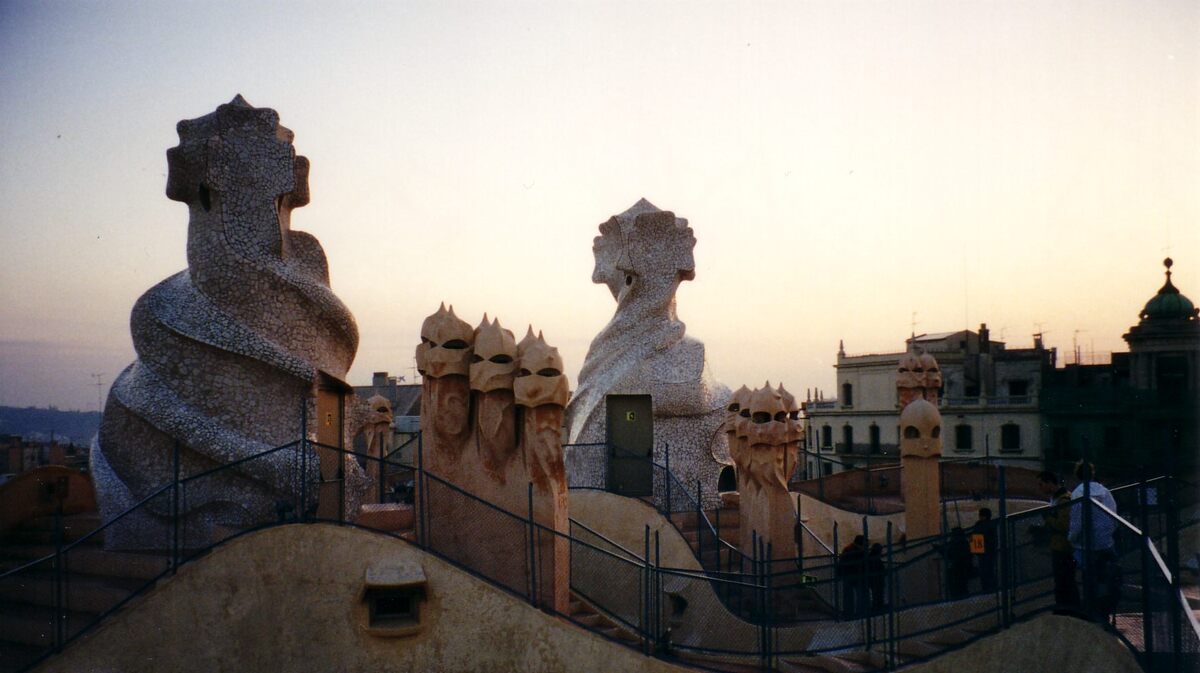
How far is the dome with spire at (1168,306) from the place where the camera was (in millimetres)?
28084

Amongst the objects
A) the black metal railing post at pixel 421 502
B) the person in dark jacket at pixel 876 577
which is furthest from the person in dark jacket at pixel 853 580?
the black metal railing post at pixel 421 502

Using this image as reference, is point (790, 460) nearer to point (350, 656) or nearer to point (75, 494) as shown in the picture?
point (350, 656)

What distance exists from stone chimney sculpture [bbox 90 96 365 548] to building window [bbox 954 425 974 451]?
28.1 meters

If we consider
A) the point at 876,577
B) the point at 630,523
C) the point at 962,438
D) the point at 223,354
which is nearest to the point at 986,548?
the point at 876,577

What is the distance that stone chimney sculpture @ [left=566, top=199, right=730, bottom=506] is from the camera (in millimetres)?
16234

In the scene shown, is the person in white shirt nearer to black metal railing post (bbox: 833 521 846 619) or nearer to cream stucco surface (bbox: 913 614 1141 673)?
cream stucco surface (bbox: 913 614 1141 673)

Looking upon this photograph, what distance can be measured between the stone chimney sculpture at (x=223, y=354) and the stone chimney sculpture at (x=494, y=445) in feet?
5.06

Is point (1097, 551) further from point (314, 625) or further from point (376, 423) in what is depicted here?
point (376, 423)

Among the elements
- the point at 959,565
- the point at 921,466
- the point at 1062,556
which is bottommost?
the point at 959,565

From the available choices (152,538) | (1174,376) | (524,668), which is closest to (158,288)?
(152,538)

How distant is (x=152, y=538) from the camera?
410 inches

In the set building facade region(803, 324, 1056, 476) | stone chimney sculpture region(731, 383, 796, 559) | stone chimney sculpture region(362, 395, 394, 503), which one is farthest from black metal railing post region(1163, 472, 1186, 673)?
building facade region(803, 324, 1056, 476)

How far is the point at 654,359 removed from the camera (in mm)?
16547

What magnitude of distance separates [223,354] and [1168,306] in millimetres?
27765
